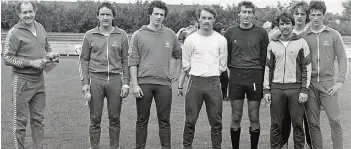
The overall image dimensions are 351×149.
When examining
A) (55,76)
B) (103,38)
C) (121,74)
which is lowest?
(55,76)

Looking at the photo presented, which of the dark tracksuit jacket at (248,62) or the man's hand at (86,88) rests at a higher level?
the dark tracksuit jacket at (248,62)

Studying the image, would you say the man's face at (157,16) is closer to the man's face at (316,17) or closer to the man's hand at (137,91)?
the man's hand at (137,91)

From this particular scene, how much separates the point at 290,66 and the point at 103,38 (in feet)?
8.52

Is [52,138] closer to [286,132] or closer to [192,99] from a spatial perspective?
[192,99]

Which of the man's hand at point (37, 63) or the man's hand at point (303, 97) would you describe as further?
the man's hand at point (303, 97)

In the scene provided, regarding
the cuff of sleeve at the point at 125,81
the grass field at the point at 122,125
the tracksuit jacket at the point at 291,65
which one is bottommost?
the grass field at the point at 122,125

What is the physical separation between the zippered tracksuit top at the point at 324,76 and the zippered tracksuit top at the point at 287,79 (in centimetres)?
16

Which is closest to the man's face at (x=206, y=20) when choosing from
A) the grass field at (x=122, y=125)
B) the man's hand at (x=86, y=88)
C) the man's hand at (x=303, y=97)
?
the man's hand at (x=303, y=97)

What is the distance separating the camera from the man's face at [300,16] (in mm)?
Result: 6512

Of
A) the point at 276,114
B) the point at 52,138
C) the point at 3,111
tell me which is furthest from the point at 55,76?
the point at 276,114

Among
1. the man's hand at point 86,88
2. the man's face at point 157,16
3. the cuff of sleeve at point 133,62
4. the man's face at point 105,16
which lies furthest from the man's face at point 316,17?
the man's hand at point 86,88

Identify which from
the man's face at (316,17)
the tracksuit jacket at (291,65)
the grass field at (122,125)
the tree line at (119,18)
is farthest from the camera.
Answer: the tree line at (119,18)

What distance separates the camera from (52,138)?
7738mm

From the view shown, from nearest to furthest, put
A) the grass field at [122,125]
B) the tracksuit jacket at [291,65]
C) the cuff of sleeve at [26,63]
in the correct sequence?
the cuff of sleeve at [26,63]
the tracksuit jacket at [291,65]
the grass field at [122,125]
